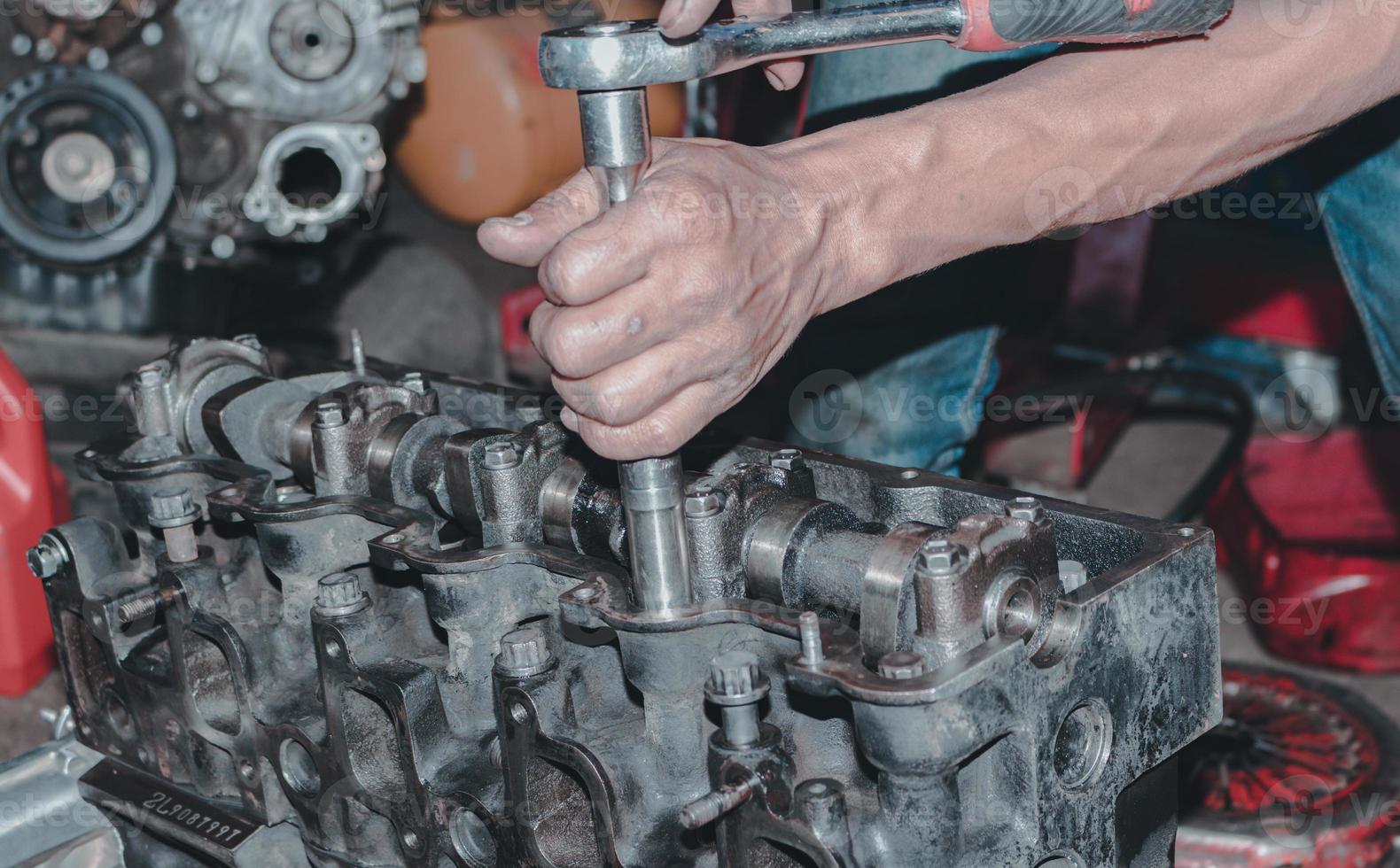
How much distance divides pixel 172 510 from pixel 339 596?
0.26 meters

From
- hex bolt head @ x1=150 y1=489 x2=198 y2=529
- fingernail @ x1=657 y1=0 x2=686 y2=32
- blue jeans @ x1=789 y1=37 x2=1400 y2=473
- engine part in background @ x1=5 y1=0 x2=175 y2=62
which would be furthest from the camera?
engine part in background @ x1=5 y1=0 x2=175 y2=62

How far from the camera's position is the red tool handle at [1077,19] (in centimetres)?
103

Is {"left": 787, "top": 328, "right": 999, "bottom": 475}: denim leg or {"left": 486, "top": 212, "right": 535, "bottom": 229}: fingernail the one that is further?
{"left": 787, "top": 328, "right": 999, "bottom": 475}: denim leg

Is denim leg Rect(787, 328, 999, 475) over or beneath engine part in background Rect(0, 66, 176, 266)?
beneath

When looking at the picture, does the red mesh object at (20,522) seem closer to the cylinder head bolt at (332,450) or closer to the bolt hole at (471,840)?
the cylinder head bolt at (332,450)

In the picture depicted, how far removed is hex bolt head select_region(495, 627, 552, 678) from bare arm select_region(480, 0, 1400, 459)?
23 cm

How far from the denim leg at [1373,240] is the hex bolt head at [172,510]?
52.8 inches

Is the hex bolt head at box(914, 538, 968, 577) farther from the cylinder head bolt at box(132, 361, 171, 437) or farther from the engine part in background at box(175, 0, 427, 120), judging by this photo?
the engine part in background at box(175, 0, 427, 120)

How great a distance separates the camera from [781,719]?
1.14 m

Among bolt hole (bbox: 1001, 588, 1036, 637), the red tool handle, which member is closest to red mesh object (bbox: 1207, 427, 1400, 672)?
the red tool handle

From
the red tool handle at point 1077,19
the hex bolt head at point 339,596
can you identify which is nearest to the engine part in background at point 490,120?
the hex bolt head at point 339,596

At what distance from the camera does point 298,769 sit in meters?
1.39

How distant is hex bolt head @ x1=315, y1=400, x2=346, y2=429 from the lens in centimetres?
138

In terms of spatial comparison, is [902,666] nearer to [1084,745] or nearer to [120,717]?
[1084,745]
